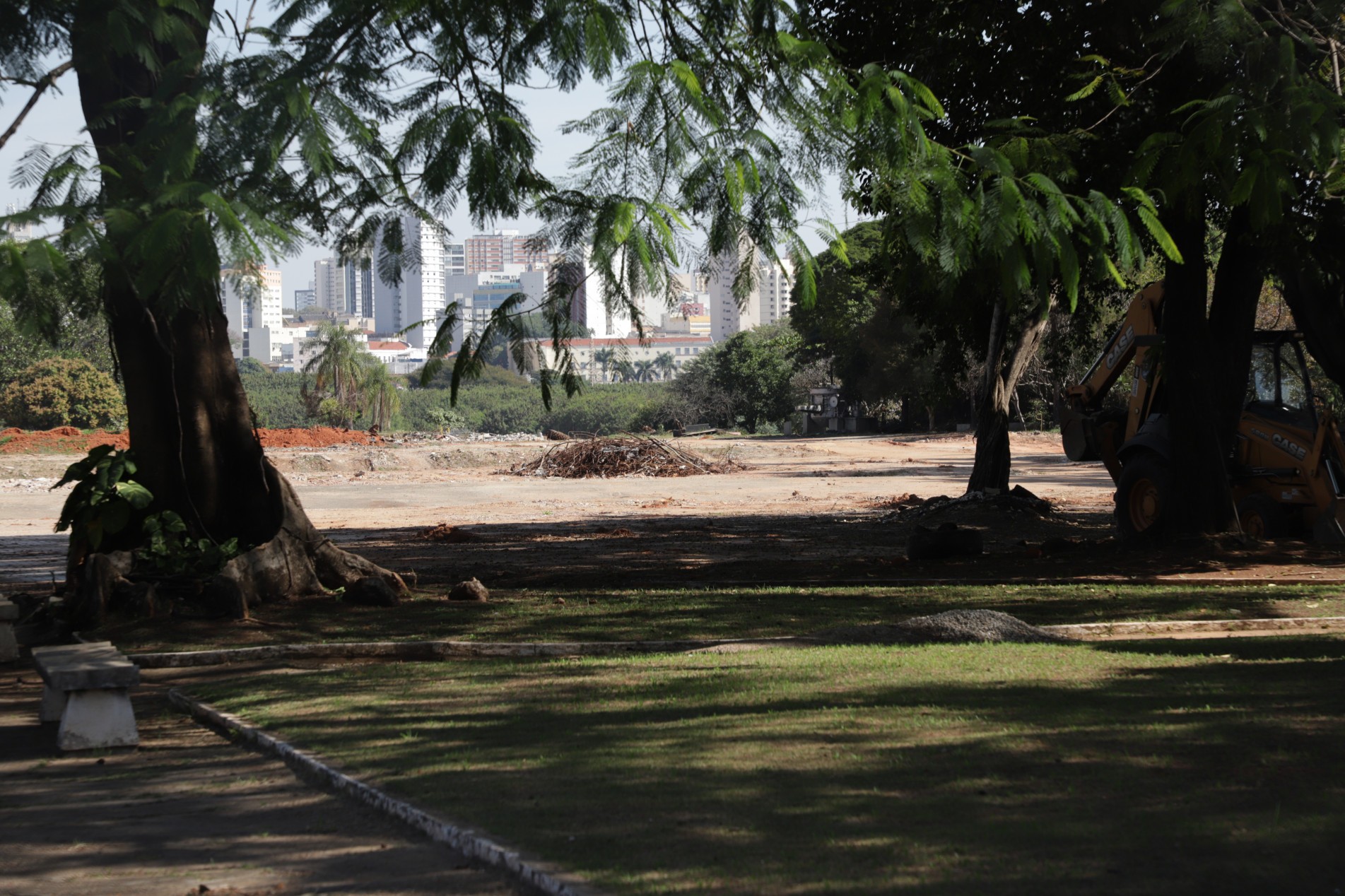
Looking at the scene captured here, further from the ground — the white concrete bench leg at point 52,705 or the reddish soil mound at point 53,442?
the reddish soil mound at point 53,442

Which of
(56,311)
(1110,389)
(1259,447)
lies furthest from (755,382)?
(56,311)

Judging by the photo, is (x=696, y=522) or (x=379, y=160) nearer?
(x=379, y=160)

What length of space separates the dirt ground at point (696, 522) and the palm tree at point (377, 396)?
Answer: 13978mm

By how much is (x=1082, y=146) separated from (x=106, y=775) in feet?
36.3

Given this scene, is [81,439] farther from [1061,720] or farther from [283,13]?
[1061,720]

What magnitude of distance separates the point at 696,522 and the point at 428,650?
47.0ft

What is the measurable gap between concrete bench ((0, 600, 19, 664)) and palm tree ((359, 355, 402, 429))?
4950 cm

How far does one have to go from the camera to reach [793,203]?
369 inches

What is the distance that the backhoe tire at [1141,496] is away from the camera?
15328mm

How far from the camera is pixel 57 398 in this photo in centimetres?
5772

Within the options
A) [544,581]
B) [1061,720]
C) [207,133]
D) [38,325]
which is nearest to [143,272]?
[38,325]

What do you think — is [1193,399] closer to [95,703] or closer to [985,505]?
[985,505]

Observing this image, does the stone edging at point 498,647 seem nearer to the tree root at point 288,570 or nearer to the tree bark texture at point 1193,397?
the tree root at point 288,570

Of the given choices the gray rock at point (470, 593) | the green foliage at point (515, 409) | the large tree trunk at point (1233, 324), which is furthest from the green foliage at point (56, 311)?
the green foliage at point (515, 409)
